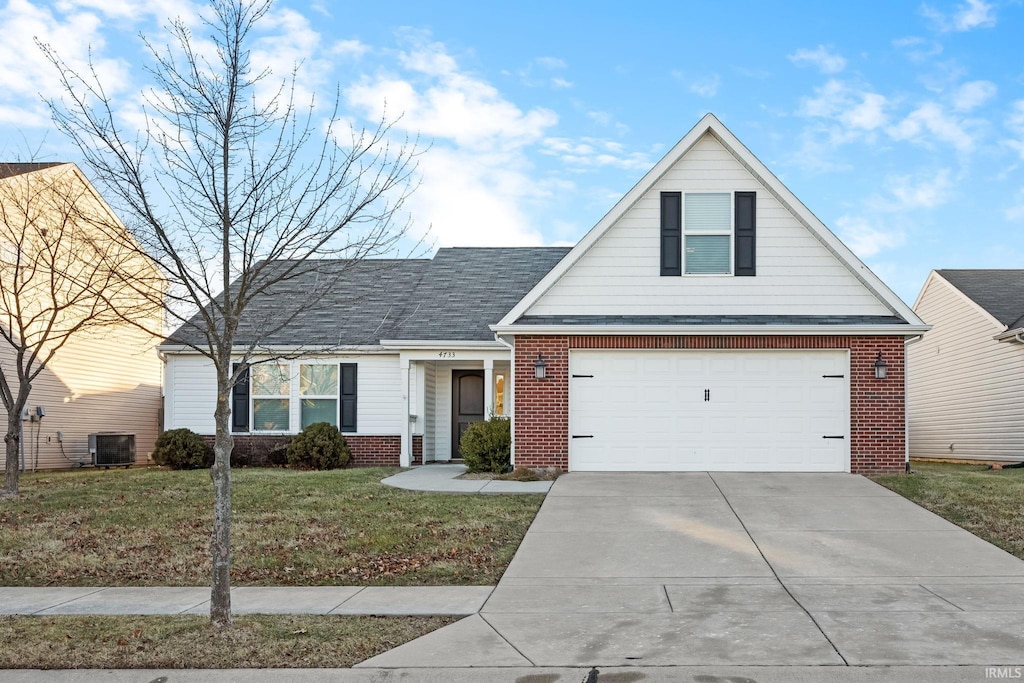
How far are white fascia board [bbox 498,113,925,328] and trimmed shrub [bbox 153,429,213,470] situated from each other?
799cm

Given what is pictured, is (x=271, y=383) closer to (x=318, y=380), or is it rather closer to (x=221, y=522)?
(x=318, y=380)

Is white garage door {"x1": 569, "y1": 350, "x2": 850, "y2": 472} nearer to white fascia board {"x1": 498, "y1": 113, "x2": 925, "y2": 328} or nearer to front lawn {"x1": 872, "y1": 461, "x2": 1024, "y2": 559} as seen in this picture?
white fascia board {"x1": 498, "y1": 113, "x2": 925, "y2": 328}

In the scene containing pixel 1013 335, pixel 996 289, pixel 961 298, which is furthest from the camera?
pixel 996 289

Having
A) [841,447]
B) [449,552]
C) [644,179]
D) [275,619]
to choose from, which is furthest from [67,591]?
[841,447]

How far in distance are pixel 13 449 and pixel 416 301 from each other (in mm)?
9317

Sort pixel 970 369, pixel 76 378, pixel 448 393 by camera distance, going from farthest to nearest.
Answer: pixel 970 369
pixel 76 378
pixel 448 393

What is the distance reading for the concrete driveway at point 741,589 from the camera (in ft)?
22.9

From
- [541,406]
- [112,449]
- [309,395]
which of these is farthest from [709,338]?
[112,449]

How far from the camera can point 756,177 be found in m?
16.4

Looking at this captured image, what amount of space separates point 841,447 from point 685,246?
435cm

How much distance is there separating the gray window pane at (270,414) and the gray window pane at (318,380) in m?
0.53

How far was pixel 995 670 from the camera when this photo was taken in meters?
6.41

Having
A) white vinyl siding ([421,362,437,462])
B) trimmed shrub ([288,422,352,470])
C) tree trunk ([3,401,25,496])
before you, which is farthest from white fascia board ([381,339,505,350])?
tree trunk ([3,401,25,496])

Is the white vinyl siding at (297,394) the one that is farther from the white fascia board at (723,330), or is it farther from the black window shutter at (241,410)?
the white fascia board at (723,330)
